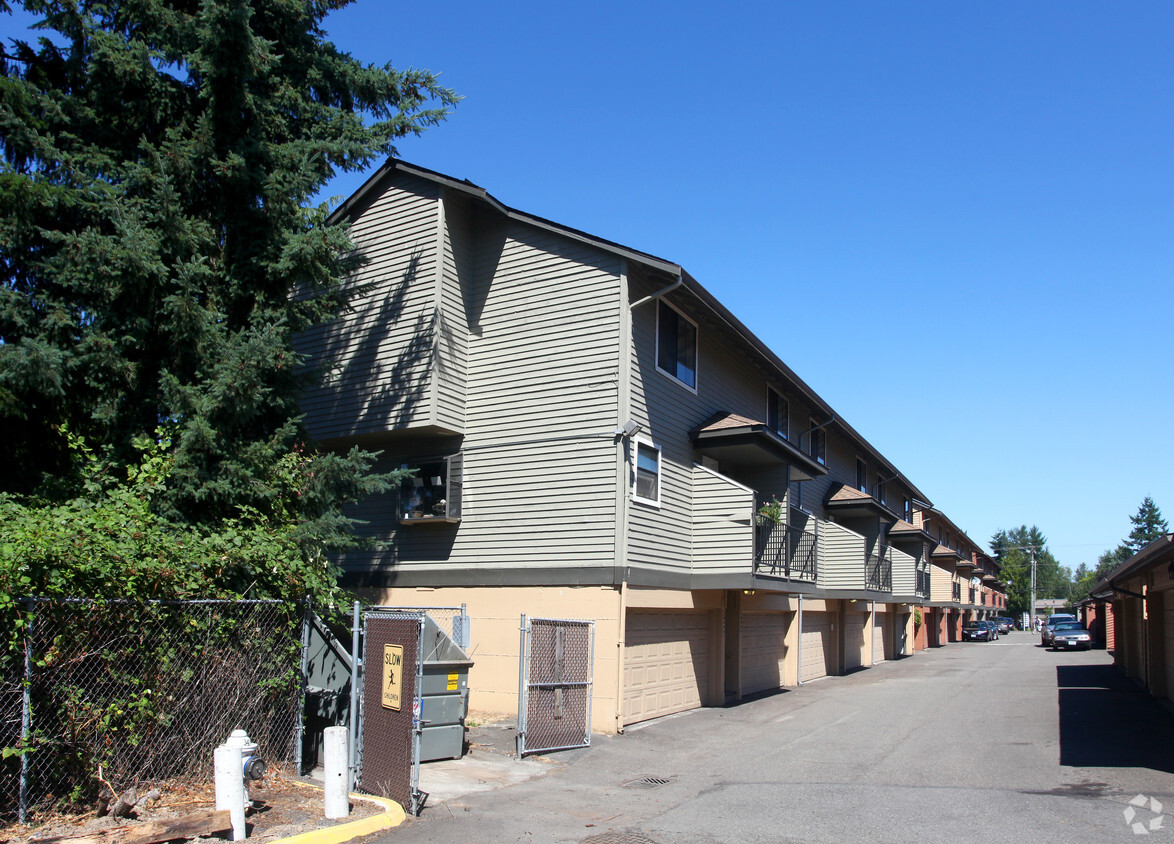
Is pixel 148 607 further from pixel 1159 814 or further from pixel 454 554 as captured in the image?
pixel 1159 814

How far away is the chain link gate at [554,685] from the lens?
12.1m

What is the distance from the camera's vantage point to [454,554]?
16453 mm

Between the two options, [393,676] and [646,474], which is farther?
[646,474]

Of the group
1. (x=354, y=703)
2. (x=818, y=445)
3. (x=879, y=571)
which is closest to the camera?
(x=354, y=703)

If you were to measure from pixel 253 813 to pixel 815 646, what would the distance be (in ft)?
69.8

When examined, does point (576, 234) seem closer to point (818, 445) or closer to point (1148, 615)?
point (818, 445)

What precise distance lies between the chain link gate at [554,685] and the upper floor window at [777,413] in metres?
11.0

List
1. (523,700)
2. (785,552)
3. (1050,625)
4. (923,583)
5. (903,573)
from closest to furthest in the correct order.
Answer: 1. (523,700)
2. (785,552)
3. (903,573)
4. (923,583)
5. (1050,625)

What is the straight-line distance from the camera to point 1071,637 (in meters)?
45.2

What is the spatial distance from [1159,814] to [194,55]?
14514 millimetres

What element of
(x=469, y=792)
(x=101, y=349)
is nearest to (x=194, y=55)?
(x=101, y=349)

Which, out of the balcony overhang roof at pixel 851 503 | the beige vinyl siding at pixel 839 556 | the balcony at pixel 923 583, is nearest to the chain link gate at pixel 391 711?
the beige vinyl siding at pixel 839 556

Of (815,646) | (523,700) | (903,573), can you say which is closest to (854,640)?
(903,573)

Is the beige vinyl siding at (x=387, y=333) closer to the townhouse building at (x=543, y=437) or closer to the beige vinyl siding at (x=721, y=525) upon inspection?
the townhouse building at (x=543, y=437)
